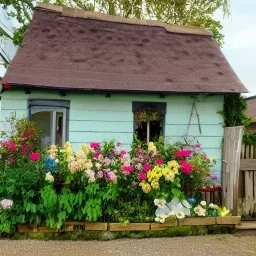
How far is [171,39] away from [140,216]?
6.37 metres

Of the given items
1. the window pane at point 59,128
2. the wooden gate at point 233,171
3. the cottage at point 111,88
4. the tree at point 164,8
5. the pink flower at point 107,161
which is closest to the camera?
the pink flower at point 107,161

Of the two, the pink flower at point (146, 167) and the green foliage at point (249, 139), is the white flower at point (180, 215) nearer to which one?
the pink flower at point (146, 167)

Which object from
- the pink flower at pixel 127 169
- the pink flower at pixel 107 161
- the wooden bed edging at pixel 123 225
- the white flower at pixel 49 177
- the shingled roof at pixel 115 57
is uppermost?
the shingled roof at pixel 115 57

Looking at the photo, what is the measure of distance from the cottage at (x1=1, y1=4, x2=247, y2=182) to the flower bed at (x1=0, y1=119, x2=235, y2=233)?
72.1 inches

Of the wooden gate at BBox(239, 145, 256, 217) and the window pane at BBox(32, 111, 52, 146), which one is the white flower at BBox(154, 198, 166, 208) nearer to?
the wooden gate at BBox(239, 145, 256, 217)

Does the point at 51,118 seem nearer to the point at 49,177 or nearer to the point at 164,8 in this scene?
the point at 49,177

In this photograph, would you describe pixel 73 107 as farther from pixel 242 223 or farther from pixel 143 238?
pixel 242 223

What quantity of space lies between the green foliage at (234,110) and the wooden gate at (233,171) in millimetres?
1472

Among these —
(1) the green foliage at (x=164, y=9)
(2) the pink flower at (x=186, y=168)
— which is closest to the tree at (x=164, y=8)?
(1) the green foliage at (x=164, y=9)

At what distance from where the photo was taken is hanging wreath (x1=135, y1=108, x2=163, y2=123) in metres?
9.10

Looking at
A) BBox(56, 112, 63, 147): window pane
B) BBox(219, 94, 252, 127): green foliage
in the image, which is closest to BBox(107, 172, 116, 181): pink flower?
BBox(56, 112, 63, 147): window pane

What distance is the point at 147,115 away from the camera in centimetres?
912

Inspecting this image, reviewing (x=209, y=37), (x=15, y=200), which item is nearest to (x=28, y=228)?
(x=15, y=200)

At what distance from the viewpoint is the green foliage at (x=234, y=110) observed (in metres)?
9.24
